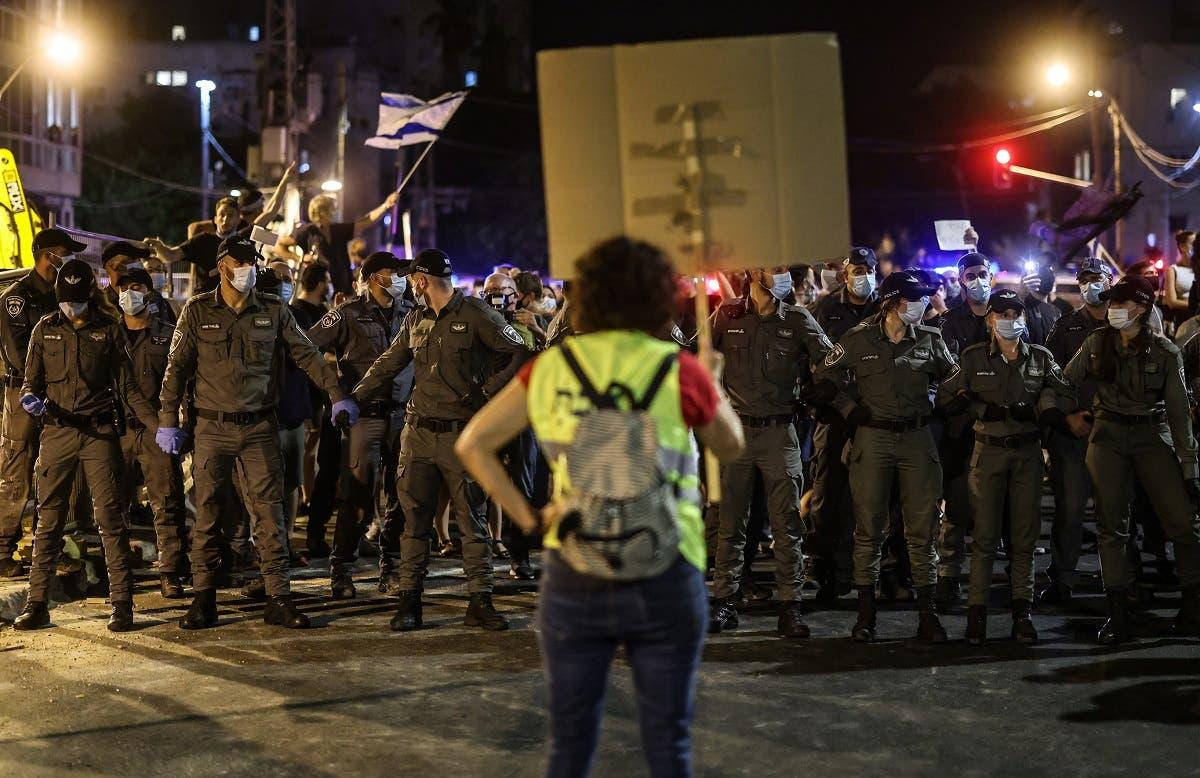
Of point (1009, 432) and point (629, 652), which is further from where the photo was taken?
point (1009, 432)

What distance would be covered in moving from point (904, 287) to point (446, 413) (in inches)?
127

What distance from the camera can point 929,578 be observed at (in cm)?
930

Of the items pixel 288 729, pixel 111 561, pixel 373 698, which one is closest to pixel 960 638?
pixel 373 698

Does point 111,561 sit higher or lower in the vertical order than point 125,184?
lower

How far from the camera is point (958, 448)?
35.9ft

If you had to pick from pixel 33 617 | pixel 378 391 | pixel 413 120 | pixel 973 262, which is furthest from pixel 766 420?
pixel 413 120

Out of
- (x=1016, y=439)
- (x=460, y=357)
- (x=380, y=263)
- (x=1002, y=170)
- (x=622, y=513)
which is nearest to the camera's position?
(x=622, y=513)

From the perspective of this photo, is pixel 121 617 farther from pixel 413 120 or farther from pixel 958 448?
pixel 413 120

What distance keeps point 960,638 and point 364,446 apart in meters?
4.89

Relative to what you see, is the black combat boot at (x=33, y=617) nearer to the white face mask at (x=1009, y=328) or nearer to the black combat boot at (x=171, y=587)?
the black combat boot at (x=171, y=587)

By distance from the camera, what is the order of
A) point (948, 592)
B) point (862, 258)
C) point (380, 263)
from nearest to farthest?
point (948, 592) → point (862, 258) → point (380, 263)

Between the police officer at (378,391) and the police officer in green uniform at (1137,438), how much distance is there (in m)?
5.26

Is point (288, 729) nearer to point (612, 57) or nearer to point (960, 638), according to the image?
point (612, 57)

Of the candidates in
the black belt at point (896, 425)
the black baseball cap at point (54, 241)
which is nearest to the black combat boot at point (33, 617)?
the black baseball cap at point (54, 241)
